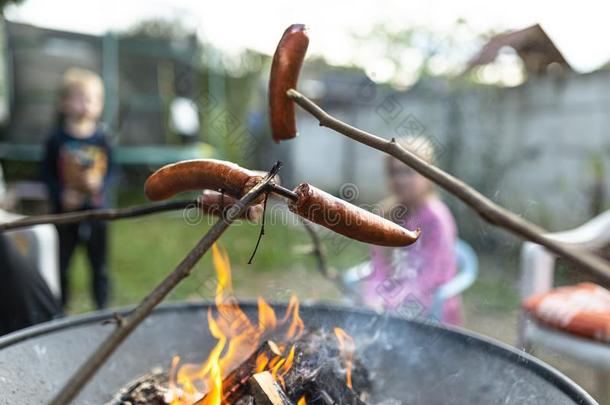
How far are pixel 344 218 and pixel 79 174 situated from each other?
136 inches

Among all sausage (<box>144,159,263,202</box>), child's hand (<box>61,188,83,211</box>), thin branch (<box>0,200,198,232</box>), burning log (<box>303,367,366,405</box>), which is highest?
child's hand (<box>61,188,83,211</box>)

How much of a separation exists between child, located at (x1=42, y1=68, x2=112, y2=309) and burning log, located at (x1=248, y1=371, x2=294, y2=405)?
2.83 metres

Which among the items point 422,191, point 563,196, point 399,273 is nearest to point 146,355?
point 399,273

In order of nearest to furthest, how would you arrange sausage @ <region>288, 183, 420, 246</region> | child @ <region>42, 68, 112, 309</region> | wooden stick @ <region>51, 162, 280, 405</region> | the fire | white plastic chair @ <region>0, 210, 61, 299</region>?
wooden stick @ <region>51, 162, 280, 405</region> < sausage @ <region>288, 183, 420, 246</region> < the fire < white plastic chair @ <region>0, 210, 61, 299</region> < child @ <region>42, 68, 112, 309</region>

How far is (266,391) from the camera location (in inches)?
48.8

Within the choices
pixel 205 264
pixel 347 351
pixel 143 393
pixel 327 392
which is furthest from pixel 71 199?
pixel 327 392

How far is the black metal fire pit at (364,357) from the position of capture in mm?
1408

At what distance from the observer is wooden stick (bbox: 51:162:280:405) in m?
0.67

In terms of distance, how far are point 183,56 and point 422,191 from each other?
7.58m

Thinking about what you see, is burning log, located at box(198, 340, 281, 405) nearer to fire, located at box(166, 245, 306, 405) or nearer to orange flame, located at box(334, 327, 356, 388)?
fire, located at box(166, 245, 306, 405)

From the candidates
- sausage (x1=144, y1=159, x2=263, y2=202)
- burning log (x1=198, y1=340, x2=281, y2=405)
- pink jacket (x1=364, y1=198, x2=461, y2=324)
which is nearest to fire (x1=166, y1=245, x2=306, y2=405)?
burning log (x1=198, y1=340, x2=281, y2=405)

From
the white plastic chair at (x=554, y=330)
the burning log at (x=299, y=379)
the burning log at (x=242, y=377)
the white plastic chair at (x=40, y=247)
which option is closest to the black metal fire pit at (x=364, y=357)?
the burning log at (x=299, y=379)

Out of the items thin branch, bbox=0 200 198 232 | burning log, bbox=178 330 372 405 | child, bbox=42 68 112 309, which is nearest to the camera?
thin branch, bbox=0 200 198 232

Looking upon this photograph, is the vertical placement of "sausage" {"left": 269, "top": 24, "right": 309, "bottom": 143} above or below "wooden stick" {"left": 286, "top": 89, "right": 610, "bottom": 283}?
above
